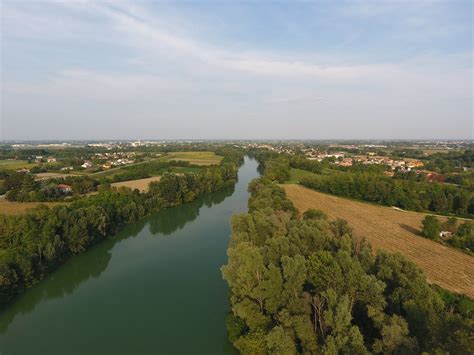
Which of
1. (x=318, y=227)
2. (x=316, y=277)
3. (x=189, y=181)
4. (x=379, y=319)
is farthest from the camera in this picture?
(x=189, y=181)

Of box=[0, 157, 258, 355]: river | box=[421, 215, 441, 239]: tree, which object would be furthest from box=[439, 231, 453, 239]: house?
box=[0, 157, 258, 355]: river

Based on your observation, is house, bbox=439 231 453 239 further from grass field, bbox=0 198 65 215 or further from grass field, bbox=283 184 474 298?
grass field, bbox=0 198 65 215

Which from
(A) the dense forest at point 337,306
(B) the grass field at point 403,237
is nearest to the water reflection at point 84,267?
(A) the dense forest at point 337,306

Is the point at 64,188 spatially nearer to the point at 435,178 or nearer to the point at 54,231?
the point at 54,231

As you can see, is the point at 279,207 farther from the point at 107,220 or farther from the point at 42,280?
the point at 42,280

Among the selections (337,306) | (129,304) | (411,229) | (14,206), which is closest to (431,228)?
(411,229)

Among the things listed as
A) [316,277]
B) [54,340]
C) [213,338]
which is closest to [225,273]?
[213,338]
